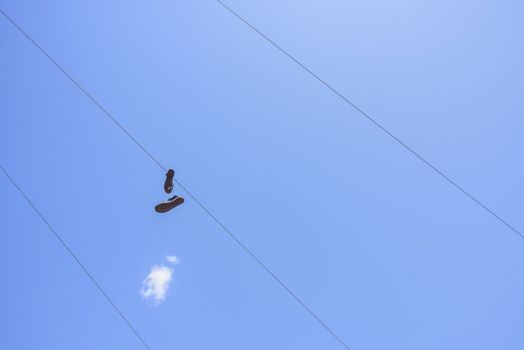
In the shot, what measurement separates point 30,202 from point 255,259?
4207 millimetres

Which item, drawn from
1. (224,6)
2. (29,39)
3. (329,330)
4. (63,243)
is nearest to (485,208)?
(329,330)

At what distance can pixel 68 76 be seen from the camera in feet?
26.3

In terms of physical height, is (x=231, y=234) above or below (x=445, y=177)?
below

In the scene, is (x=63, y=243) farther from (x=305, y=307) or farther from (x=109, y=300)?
(x=305, y=307)

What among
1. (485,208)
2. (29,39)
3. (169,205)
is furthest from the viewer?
(29,39)

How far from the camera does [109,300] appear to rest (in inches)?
295

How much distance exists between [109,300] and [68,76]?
4.12m

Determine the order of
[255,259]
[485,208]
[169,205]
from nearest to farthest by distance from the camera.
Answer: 1. [169,205]
2. [485,208]
3. [255,259]

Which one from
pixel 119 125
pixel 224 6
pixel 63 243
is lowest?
pixel 63 243

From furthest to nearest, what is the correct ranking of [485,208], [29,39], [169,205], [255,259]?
[29,39]
[255,259]
[485,208]
[169,205]

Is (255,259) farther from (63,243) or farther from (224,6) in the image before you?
(224,6)

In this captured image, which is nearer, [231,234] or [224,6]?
[231,234]

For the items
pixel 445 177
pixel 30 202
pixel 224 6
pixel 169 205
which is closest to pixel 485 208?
pixel 445 177

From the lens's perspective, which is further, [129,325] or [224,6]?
[224,6]
